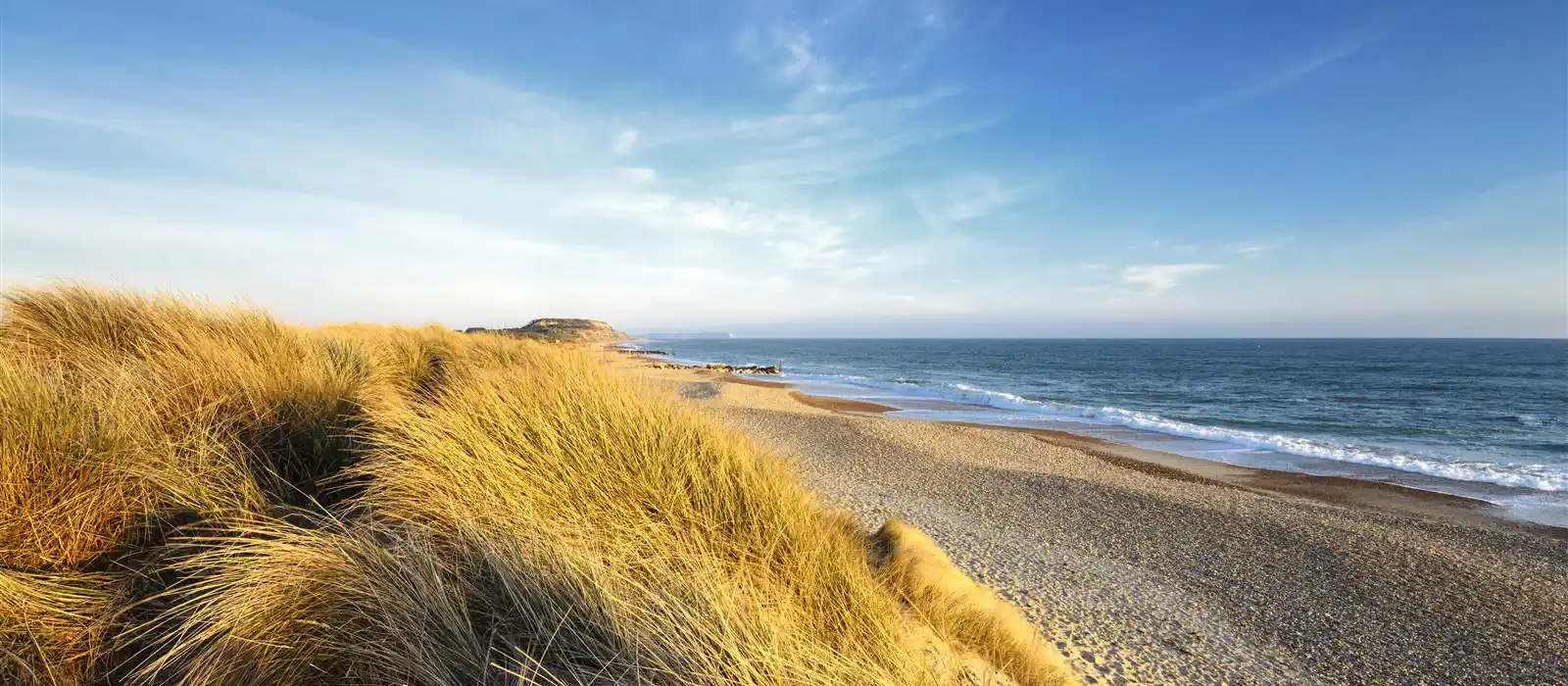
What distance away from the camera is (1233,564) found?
27.4 feet

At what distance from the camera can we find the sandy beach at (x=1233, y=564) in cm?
591

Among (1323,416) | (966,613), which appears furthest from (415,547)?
(1323,416)

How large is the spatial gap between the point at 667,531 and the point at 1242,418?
29788 mm

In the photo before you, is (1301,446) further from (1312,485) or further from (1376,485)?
(1312,485)

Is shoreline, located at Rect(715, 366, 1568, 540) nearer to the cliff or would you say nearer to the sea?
the sea

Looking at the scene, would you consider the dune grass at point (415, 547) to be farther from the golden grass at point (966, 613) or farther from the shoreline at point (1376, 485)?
the shoreline at point (1376, 485)

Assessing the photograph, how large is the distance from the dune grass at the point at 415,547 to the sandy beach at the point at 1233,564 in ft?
5.75

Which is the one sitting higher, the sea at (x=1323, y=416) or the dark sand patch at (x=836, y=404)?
the dark sand patch at (x=836, y=404)

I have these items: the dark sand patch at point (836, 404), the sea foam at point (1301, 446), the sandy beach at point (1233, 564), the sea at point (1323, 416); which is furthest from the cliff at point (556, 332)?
the sea foam at point (1301, 446)

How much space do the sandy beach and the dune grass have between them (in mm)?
1752

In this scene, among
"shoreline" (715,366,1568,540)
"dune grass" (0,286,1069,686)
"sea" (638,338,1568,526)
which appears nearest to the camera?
"dune grass" (0,286,1069,686)

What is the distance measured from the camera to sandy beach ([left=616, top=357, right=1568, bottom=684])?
591 centimetres

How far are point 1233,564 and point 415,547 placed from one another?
9729 mm

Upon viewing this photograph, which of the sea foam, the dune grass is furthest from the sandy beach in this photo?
the sea foam
